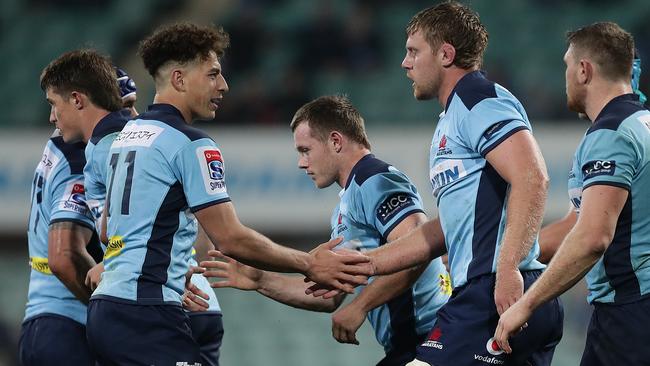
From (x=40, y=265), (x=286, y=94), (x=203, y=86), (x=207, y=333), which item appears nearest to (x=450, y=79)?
(x=203, y=86)

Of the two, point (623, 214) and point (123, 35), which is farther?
point (123, 35)

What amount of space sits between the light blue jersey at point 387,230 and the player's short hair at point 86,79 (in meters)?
1.41

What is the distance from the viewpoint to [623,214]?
4.88m

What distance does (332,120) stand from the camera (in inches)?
238

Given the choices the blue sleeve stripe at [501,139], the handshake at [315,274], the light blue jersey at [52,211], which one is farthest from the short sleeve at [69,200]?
the blue sleeve stripe at [501,139]

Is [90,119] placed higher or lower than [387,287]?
higher

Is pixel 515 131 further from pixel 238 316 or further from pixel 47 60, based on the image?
pixel 47 60

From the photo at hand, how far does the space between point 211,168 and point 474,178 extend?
1178 millimetres

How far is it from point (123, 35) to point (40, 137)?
3.19 meters

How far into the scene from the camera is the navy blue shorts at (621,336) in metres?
4.85

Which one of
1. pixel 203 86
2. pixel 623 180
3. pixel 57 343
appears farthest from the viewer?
pixel 57 343


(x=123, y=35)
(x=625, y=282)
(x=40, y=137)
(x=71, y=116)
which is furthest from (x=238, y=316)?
(x=625, y=282)

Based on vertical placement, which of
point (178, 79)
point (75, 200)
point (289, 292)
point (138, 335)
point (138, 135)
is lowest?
point (289, 292)

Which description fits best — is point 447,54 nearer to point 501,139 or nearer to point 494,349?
point 501,139
